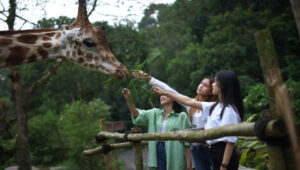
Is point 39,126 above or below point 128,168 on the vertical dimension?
above

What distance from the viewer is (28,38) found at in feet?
10.9

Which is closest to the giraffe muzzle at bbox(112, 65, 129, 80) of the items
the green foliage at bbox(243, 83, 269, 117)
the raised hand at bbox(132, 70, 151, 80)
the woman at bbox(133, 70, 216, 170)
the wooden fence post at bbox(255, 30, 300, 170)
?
the raised hand at bbox(132, 70, 151, 80)

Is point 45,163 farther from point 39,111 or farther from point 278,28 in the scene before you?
point 278,28

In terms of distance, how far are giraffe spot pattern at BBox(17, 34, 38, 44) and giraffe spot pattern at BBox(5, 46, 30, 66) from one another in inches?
3.4

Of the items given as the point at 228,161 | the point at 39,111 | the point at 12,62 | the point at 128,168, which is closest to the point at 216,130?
the point at 228,161

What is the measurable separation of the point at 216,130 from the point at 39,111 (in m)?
18.6

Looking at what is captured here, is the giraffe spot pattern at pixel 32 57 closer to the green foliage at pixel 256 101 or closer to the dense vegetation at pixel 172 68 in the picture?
the dense vegetation at pixel 172 68

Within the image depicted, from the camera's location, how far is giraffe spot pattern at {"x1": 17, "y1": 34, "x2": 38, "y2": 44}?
129 inches

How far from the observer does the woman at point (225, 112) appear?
2.59 m

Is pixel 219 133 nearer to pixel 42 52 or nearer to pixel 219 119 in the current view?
pixel 219 119

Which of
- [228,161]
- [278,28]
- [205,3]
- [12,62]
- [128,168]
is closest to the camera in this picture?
[228,161]

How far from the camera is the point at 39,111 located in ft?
62.8

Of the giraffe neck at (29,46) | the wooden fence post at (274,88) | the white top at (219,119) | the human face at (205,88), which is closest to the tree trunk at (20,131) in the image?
the giraffe neck at (29,46)

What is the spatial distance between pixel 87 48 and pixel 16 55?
28.4 inches
